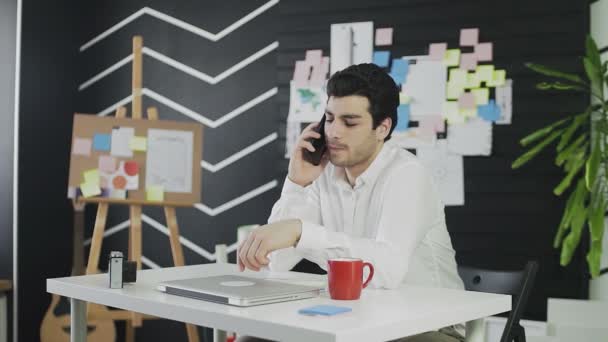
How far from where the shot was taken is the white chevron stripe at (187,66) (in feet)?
13.0

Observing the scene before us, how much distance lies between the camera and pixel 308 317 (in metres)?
1.29

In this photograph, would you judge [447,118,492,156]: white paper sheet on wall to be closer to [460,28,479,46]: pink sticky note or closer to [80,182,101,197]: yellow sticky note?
[460,28,479,46]: pink sticky note

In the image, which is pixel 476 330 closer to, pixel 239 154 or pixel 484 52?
pixel 484 52

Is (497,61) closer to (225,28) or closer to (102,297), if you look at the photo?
(225,28)

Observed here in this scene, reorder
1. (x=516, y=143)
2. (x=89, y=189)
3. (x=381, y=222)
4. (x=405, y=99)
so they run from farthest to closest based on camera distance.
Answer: (x=89, y=189) < (x=405, y=99) < (x=516, y=143) < (x=381, y=222)

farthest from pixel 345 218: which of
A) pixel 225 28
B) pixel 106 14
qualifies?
pixel 106 14

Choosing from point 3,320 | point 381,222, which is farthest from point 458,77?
point 3,320

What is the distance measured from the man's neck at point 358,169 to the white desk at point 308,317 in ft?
1.39

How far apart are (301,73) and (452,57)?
81 cm

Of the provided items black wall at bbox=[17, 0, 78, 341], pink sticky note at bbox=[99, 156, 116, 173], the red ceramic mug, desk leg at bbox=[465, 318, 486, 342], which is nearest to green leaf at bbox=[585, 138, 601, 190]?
desk leg at bbox=[465, 318, 486, 342]

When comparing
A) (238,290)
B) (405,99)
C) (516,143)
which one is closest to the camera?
(238,290)

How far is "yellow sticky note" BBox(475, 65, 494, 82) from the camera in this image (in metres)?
3.32

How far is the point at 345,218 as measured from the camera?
2.13 metres

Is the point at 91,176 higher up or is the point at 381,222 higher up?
the point at 91,176
